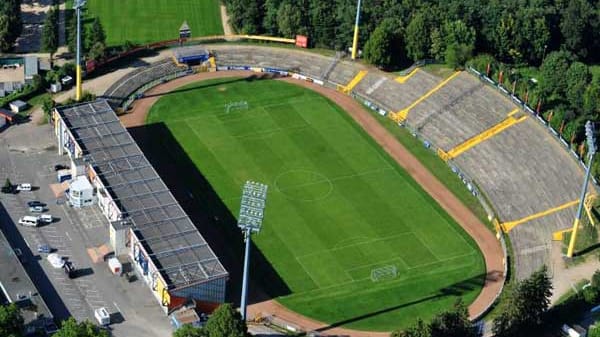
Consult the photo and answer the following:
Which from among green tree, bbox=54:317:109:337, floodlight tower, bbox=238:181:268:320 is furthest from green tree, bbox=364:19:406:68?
green tree, bbox=54:317:109:337

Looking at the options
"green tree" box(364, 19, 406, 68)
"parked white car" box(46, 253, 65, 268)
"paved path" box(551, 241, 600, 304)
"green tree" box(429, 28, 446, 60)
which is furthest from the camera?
"green tree" box(429, 28, 446, 60)

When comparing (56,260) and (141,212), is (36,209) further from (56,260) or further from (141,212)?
(141,212)

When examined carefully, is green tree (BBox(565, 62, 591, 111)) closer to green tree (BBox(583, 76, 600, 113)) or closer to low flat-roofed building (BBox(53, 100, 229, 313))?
green tree (BBox(583, 76, 600, 113))

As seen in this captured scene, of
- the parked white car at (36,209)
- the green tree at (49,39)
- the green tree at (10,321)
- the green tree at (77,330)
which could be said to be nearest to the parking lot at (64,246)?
the parked white car at (36,209)

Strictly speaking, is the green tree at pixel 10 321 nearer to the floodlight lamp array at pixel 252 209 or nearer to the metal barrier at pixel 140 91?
the floodlight lamp array at pixel 252 209

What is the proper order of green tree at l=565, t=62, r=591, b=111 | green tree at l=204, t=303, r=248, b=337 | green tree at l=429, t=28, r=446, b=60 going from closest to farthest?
green tree at l=204, t=303, r=248, b=337 → green tree at l=565, t=62, r=591, b=111 → green tree at l=429, t=28, r=446, b=60

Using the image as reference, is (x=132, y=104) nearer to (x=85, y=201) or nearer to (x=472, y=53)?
(x=85, y=201)

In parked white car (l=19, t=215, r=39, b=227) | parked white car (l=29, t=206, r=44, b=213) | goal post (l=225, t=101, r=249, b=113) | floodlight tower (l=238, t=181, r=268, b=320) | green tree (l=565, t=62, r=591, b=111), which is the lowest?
parked white car (l=19, t=215, r=39, b=227)

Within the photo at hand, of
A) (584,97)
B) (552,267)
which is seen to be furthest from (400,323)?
(584,97)
